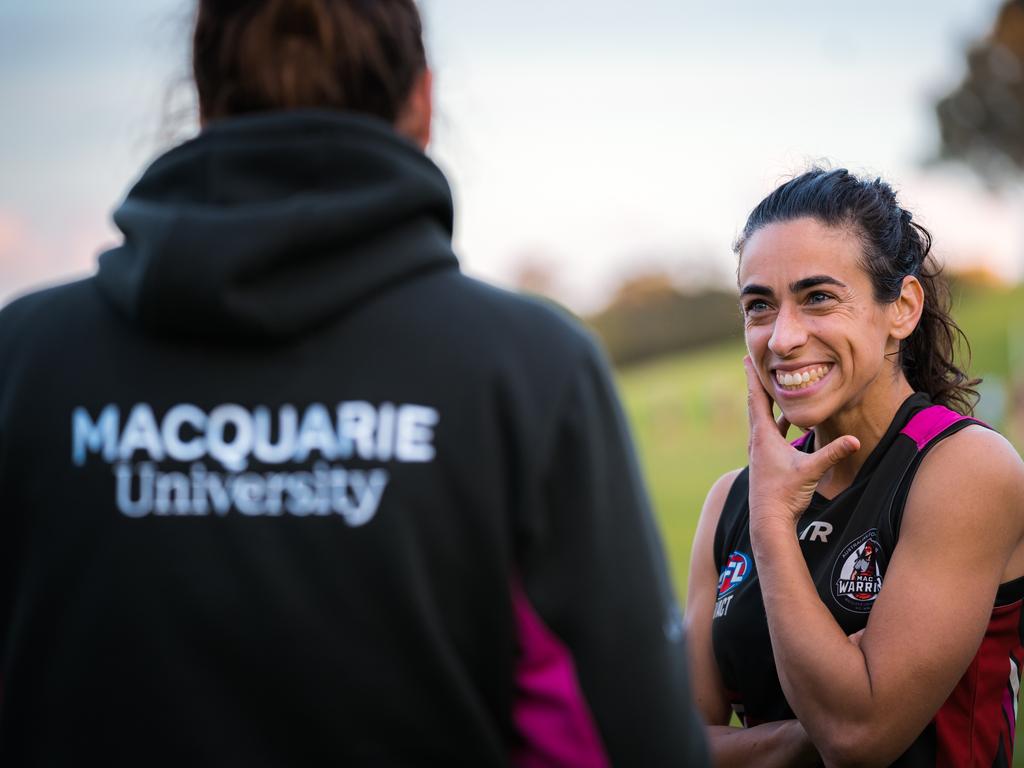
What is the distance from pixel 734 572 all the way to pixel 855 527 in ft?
1.22

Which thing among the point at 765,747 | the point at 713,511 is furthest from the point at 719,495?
the point at 765,747

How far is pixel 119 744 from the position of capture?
1415 mm

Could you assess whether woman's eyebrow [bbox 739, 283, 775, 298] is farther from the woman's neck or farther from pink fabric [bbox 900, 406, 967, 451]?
pink fabric [bbox 900, 406, 967, 451]

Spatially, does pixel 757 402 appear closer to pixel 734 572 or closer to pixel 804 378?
pixel 804 378

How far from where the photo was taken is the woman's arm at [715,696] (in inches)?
96.5

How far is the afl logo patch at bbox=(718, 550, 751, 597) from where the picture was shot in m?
2.73

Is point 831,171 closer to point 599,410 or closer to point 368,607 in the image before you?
point 599,410

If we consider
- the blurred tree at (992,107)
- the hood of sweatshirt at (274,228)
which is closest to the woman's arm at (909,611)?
the hood of sweatshirt at (274,228)

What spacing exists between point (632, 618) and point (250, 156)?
0.82 m

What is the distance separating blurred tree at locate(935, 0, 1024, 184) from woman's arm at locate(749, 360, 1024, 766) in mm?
42409

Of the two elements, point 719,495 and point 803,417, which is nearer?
point 803,417

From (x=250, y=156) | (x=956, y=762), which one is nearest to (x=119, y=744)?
(x=250, y=156)

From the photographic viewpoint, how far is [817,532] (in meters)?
2.62

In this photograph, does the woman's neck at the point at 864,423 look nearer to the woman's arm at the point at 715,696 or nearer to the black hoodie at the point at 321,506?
the woman's arm at the point at 715,696
